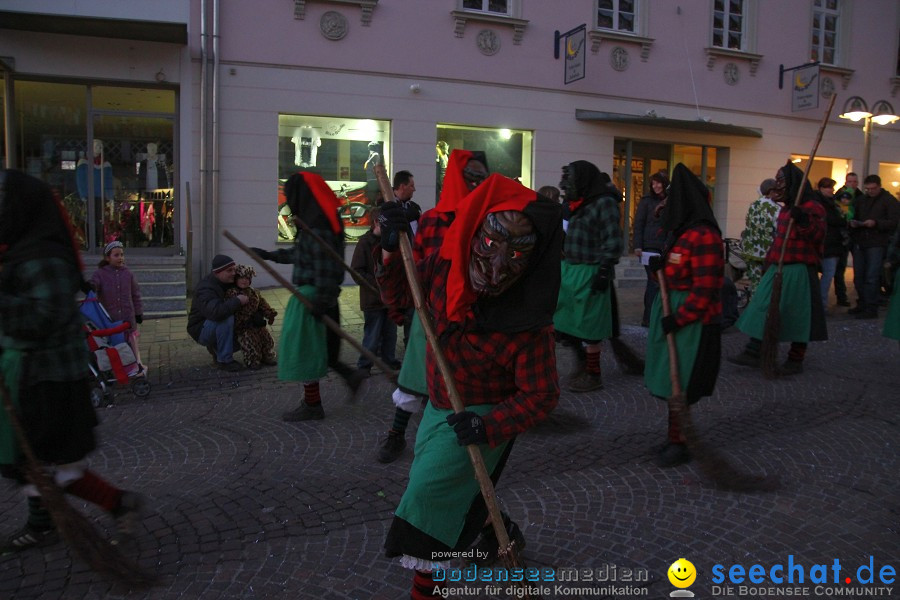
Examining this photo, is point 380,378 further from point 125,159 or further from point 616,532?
point 125,159

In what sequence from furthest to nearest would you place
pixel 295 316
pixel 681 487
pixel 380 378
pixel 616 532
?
pixel 380 378, pixel 295 316, pixel 681 487, pixel 616 532

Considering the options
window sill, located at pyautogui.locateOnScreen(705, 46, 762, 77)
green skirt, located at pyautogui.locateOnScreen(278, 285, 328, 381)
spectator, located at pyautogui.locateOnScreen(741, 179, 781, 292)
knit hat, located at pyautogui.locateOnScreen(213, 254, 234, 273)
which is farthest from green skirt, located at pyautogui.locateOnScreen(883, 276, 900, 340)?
window sill, located at pyautogui.locateOnScreen(705, 46, 762, 77)

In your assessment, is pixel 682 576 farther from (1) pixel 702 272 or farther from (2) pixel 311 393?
(2) pixel 311 393

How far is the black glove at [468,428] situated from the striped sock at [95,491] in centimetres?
204

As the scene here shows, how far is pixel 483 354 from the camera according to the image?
278 centimetres

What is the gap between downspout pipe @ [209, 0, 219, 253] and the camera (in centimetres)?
1188

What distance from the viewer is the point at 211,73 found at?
12.0 meters

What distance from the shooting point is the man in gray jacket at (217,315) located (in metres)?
7.48

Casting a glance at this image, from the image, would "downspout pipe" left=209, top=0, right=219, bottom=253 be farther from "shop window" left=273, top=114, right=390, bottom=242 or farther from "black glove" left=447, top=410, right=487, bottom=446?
"black glove" left=447, top=410, right=487, bottom=446

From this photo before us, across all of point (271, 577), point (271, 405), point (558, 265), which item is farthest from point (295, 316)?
point (558, 265)

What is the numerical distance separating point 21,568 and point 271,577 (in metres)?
1.21

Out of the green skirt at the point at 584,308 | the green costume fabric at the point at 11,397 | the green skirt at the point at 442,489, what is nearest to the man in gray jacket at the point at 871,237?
the green skirt at the point at 584,308

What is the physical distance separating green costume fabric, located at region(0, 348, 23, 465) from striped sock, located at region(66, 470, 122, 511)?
0.29 meters

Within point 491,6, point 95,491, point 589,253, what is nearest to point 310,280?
point 95,491
